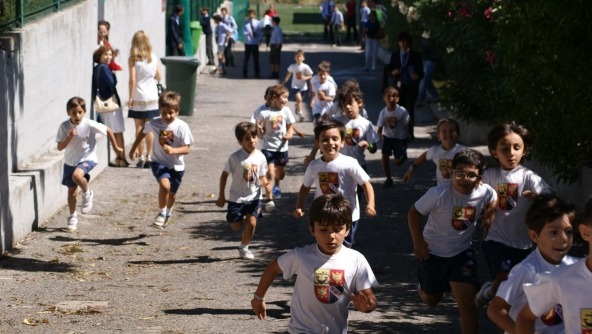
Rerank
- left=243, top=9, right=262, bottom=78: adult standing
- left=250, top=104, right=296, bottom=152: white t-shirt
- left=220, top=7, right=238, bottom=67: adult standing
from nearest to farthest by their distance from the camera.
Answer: left=250, top=104, right=296, bottom=152: white t-shirt, left=243, top=9, right=262, bottom=78: adult standing, left=220, top=7, right=238, bottom=67: adult standing

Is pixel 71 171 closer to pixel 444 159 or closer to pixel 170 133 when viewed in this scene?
pixel 170 133

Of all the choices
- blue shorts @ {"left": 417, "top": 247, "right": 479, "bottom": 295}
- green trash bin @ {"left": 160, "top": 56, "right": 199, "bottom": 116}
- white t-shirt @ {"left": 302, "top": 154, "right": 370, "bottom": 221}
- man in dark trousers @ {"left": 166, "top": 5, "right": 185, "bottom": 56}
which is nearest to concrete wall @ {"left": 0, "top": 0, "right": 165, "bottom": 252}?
white t-shirt @ {"left": 302, "top": 154, "right": 370, "bottom": 221}

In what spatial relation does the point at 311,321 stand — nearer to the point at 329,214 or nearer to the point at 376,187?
the point at 329,214

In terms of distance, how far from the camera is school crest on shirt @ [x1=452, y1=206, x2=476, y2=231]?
9000mm

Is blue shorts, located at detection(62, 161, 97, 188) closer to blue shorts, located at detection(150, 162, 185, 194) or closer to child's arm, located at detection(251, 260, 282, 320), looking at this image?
blue shorts, located at detection(150, 162, 185, 194)

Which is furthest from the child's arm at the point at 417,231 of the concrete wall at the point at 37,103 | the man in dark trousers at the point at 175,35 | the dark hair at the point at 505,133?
the man in dark trousers at the point at 175,35

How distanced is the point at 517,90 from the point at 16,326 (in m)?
4.95

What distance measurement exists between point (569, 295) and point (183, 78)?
19.7 metres

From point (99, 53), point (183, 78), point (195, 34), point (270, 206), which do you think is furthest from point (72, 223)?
point (195, 34)

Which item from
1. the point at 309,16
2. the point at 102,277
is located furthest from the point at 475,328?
the point at 309,16

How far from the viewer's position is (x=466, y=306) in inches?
345

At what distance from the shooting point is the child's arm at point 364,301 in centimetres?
699

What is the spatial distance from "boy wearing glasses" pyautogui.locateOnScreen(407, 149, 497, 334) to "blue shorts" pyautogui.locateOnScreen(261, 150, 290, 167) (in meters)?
6.47

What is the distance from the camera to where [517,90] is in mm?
11547
